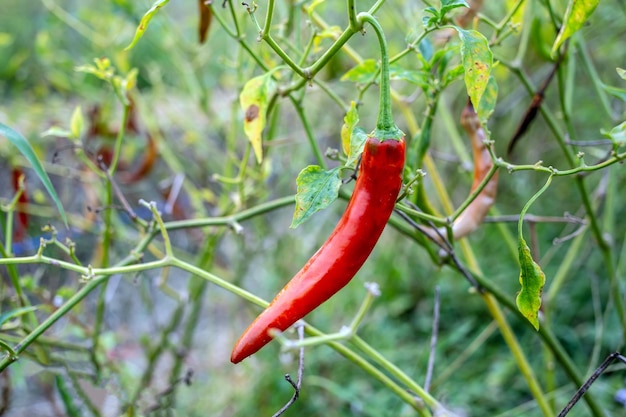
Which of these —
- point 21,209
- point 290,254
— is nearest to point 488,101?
point 21,209

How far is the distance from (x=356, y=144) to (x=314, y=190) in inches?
1.6

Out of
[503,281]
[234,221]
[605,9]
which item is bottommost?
[503,281]

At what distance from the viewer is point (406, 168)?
52 cm

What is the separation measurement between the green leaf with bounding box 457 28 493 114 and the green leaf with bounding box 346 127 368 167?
8 centimetres

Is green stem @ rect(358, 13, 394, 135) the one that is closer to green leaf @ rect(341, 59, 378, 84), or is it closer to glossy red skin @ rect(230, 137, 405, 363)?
glossy red skin @ rect(230, 137, 405, 363)

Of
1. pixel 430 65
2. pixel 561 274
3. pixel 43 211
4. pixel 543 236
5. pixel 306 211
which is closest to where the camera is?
pixel 306 211

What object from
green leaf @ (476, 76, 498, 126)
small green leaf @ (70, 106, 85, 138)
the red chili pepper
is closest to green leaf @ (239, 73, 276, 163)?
green leaf @ (476, 76, 498, 126)

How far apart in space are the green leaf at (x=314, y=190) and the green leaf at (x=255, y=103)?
99 mm

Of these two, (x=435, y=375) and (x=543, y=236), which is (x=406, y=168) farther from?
(x=543, y=236)

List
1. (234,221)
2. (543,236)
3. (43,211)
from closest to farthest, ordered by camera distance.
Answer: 1. (234,221)
2. (43,211)
3. (543,236)

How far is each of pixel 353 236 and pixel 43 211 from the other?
98cm

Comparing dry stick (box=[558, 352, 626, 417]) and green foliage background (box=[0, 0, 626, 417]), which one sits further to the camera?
green foliage background (box=[0, 0, 626, 417])

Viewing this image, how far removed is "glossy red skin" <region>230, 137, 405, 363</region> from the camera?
0.41 metres

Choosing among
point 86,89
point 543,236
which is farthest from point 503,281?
point 86,89
